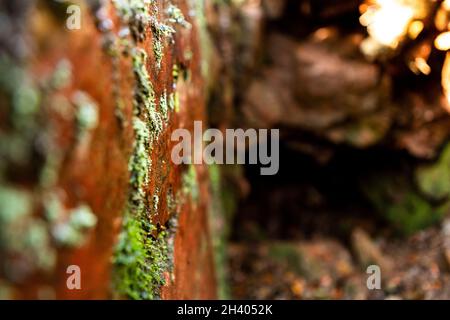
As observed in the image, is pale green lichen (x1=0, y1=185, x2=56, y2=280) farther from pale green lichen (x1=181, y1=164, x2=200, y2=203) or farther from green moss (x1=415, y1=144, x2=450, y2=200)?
green moss (x1=415, y1=144, x2=450, y2=200)

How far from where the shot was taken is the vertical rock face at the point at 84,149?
136 centimetres

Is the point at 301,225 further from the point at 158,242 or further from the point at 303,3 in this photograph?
the point at 158,242

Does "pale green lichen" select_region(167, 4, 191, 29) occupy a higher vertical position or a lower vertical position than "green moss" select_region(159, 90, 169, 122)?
higher

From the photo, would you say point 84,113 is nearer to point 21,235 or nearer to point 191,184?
point 21,235

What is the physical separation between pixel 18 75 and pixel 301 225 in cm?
785

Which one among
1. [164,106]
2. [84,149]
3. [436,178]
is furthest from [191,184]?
[436,178]

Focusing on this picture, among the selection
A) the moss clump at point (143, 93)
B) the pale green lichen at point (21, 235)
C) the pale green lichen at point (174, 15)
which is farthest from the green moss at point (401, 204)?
the pale green lichen at point (21, 235)

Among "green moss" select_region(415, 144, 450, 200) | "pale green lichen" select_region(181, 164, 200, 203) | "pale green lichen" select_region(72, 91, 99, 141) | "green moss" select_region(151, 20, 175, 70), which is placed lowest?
"pale green lichen" select_region(72, 91, 99, 141)

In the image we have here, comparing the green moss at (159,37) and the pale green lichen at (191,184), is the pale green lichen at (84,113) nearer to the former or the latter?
the green moss at (159,37)

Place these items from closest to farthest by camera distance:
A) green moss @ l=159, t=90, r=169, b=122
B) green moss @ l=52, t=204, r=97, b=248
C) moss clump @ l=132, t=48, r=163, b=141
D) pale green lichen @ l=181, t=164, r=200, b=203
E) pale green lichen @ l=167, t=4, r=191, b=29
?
green moss @ l=52, t=204, r=97, b=248
moss clump @ l=132, t=48, r=163, b=141
green moss @ l=159, t=90, r=169, b=122
pale green lichen @ l=167, t=4, r=191, b=29
pale green lichen @ l=181, t=164, r=200, b=203

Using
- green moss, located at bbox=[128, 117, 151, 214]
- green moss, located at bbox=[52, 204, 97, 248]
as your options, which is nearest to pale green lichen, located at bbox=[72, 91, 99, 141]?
green moss, located at bbox=[52, 204, 97, 248]

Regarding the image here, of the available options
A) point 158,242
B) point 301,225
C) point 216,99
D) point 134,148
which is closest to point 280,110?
A: point 216,99

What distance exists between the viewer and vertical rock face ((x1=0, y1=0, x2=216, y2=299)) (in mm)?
1363

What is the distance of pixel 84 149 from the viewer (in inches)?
65.4
